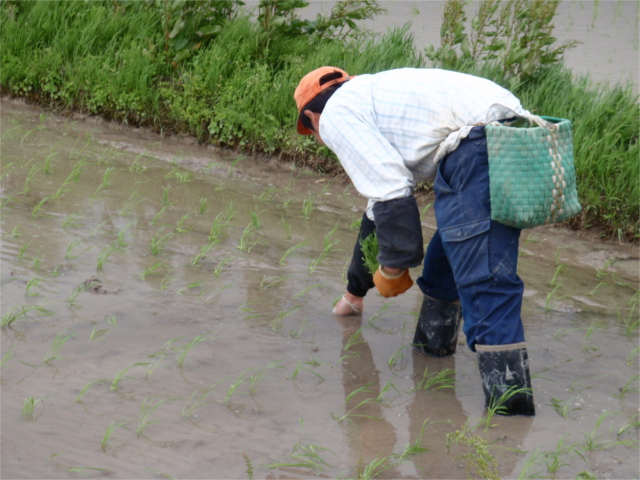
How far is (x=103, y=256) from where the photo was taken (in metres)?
3.77

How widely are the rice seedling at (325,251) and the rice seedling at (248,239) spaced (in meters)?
0.38

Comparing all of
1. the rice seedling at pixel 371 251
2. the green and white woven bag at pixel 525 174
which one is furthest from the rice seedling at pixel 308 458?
the green and white woven bag at pixel 525 174

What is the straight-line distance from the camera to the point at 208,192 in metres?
5.11

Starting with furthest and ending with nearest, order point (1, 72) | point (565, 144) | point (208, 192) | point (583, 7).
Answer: point (583, 7)
point (1, 72)
point (208, 192)
point (565, 144)

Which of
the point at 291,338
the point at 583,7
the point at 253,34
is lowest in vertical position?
the point at 291,338

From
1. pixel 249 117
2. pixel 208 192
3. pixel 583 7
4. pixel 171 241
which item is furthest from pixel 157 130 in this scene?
pixel 583 7

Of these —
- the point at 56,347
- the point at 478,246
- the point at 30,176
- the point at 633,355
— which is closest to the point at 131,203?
the point at 30,176

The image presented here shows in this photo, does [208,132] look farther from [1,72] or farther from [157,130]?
[1,72]

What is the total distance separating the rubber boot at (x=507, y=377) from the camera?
2684mm

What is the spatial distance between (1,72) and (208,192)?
2.84 meters

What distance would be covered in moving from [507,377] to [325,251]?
171cm

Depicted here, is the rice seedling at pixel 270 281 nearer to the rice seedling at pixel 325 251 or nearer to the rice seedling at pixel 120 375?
the rice seedling at pixel 325 251

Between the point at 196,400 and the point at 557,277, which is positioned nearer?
the point at 196,400

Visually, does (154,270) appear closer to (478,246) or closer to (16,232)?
(16,232)
